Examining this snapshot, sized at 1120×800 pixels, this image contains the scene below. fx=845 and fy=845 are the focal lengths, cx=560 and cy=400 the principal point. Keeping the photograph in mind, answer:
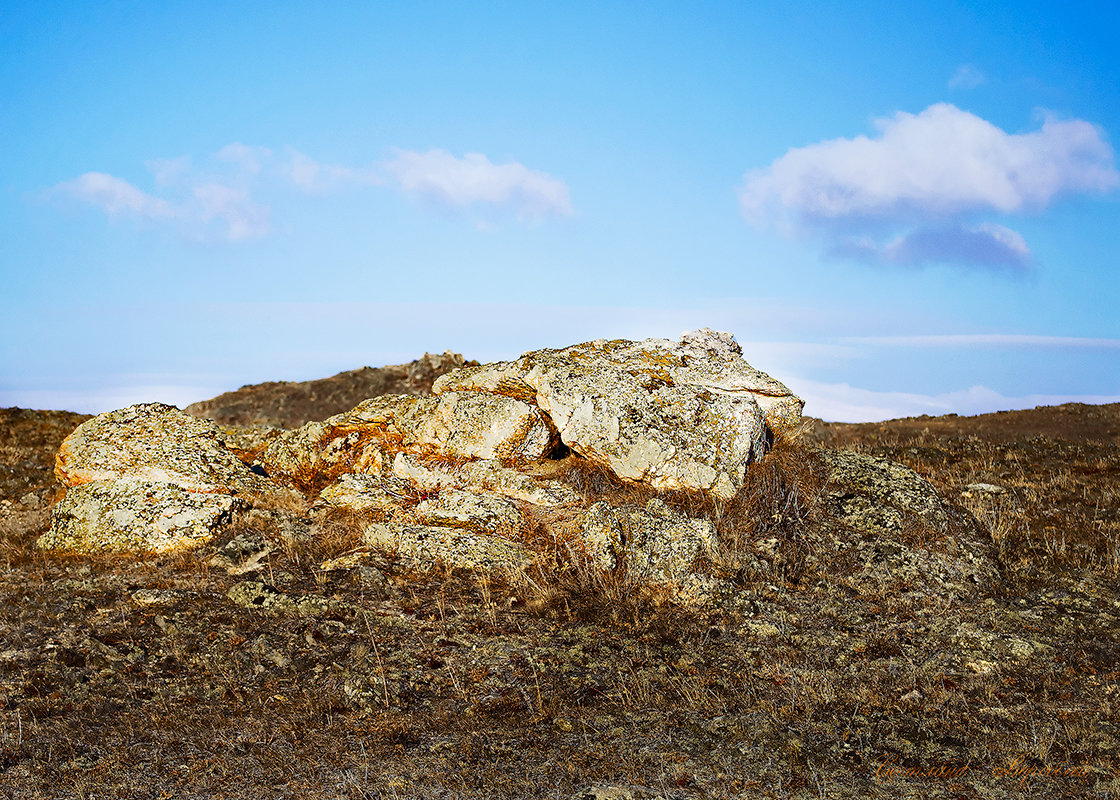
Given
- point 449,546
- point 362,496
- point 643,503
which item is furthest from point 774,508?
point 362,496

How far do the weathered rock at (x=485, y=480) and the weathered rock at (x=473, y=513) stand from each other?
12.4 inches

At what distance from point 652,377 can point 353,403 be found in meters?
→ 21.7

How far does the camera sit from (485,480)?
11188 millimetres

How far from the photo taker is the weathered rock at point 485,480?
10797mm

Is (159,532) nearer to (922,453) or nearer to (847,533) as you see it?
(847,533)

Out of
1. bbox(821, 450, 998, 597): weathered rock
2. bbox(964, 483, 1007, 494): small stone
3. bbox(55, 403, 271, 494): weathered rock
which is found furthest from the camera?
bbox(964, 483, 1007, 494): small stone

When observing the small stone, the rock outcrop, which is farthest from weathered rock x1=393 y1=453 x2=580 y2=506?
the small stone

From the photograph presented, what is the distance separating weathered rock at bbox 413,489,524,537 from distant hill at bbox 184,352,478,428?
19.0m

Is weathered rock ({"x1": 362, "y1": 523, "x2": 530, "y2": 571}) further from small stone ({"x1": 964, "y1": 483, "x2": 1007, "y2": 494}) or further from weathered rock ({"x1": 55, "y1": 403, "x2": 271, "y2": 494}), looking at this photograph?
small stone ({"x1": 964, "y1": 483, "x2": 1007, "y2": 494})

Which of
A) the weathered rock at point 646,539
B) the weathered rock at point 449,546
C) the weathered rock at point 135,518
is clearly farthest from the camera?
the weathered rock at point 135,518

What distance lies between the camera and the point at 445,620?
830 centimetres

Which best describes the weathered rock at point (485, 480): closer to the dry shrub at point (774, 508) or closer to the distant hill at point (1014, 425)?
the dry shrub at point (774, 508)

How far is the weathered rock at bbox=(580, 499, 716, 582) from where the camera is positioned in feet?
30.7

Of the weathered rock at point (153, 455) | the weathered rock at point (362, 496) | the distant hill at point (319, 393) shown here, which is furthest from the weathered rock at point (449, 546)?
the distant hill at point (319, 393)
